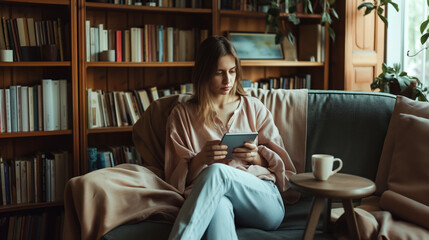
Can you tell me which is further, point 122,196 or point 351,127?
point 351,127

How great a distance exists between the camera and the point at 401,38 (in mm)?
3455

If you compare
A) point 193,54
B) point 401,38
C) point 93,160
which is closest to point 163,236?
point 93,160

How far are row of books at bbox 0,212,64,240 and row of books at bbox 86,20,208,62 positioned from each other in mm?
973

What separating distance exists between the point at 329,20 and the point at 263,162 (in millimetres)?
1350

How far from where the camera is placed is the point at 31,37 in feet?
9.10

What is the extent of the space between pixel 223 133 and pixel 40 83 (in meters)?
1.27

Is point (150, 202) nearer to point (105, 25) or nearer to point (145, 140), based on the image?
point (145, 140)

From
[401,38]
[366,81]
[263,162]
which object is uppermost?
[401,38]

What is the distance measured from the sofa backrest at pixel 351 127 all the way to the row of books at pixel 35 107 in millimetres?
1408

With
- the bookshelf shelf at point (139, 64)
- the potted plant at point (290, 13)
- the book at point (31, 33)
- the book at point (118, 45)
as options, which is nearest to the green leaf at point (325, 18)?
the potted plant at point (290, 13)

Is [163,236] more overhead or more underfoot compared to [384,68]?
more underfoot

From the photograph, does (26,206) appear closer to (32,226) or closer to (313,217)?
(32,226)

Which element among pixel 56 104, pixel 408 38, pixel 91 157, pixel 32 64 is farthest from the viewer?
pixel 408 38

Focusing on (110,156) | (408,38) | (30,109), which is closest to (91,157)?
(110,156)
